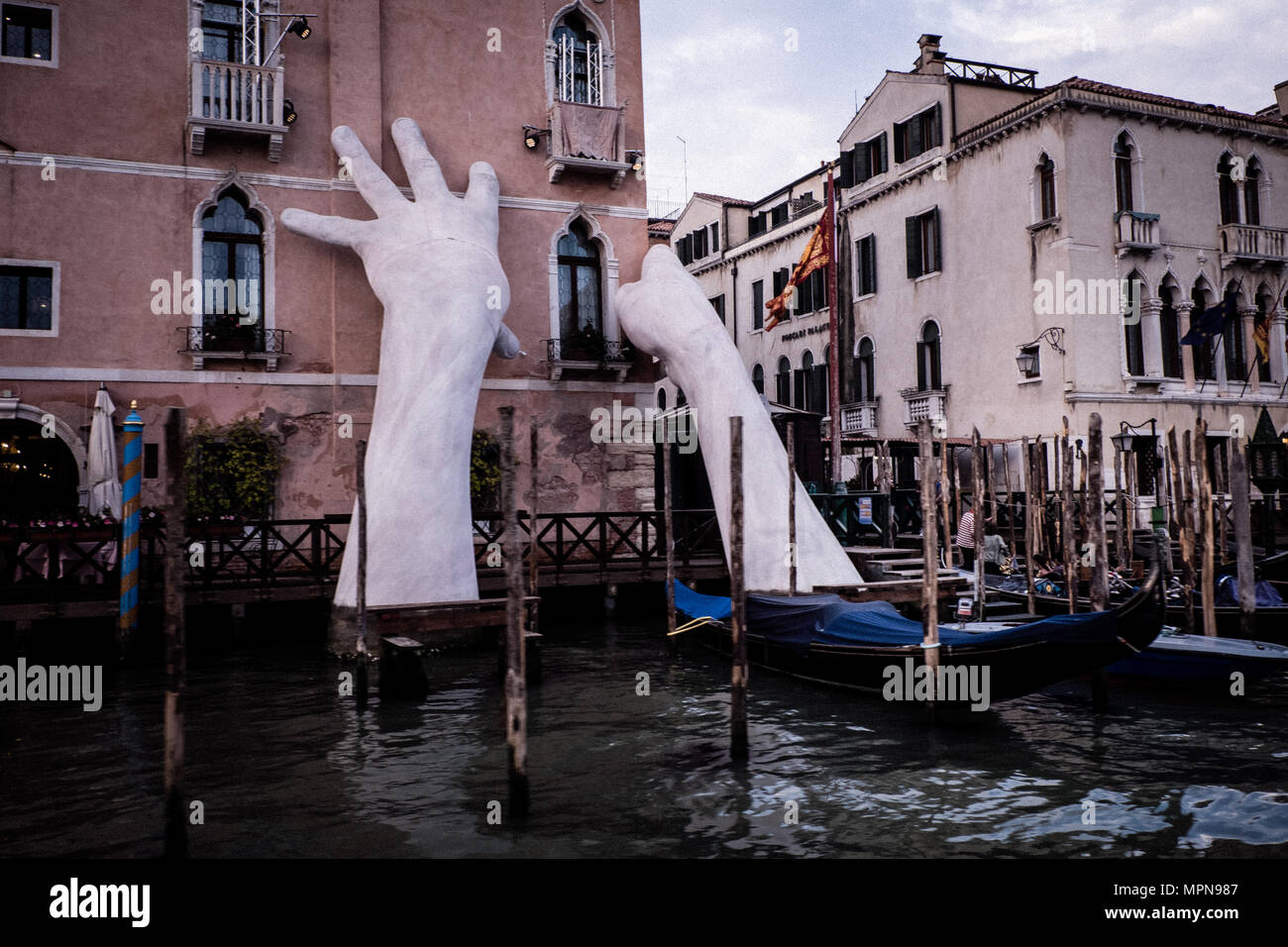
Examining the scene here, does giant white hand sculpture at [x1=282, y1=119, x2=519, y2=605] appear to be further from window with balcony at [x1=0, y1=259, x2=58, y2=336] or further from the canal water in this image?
window with balcony at [x1=0, y1=259, x2=58, y2=336]

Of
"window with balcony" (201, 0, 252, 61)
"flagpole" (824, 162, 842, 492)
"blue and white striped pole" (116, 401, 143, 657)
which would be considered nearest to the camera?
"blue and white striped pole" (116, 401, 143, 657)

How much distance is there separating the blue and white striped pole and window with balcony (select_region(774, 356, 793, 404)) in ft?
67.2

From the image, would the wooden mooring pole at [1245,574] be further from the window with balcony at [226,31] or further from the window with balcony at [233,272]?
the window with balcony at [226,31]

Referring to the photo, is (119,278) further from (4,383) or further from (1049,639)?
(1049,639)

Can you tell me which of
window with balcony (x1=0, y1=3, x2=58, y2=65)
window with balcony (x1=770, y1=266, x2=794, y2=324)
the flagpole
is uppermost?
window with balcony (x1=0, y1=3, x2=58, y2=65)

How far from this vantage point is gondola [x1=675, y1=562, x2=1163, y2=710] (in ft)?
27.1

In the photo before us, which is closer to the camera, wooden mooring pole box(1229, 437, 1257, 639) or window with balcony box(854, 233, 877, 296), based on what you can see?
wooden mooring pole box(1229, 437, 1257, 639)

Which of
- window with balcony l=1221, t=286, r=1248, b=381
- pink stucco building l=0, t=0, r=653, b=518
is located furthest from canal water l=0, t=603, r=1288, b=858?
window with balcony l=1221, t=286, r=1248, b=381

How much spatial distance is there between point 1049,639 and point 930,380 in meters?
16.9

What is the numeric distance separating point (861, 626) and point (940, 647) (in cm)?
128

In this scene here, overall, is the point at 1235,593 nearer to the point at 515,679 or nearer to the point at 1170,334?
the point at 515,679

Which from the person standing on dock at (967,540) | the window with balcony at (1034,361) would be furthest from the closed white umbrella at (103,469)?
the window with balcony at (1034,361)

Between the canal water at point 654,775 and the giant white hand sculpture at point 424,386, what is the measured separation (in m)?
1.65
